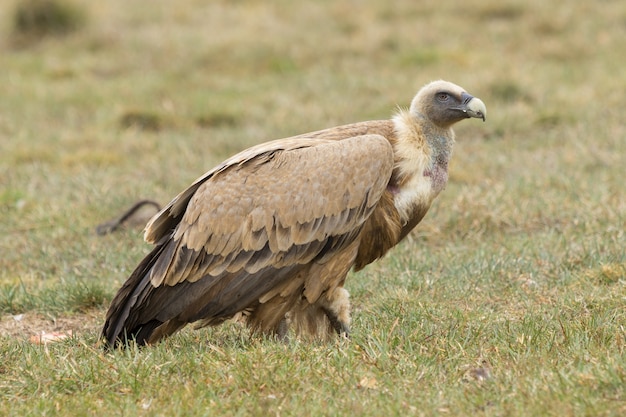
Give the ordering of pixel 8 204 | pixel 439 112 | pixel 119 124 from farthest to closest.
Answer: pixel 119 124
pixel 8 204
pixel 439 112

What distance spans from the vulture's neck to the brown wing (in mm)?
152

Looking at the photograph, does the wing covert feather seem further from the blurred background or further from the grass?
the blurred background

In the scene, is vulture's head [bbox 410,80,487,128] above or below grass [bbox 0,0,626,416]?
above

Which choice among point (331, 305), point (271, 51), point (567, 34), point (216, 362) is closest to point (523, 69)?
point (567, 34)

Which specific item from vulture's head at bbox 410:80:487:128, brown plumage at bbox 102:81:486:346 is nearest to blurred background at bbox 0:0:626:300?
vulture's head at bbox 410:80:487:128

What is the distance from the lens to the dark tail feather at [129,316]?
17.2ft

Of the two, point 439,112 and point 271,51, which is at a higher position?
point 439,112

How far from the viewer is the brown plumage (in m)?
5.21

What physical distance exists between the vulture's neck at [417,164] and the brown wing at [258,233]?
0.50 feet

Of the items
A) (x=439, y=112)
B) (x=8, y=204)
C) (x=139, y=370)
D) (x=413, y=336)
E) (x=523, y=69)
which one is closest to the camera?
(x=139, y=370)

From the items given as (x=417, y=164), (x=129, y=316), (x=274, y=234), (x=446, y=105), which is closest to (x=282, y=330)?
(x=274, y=234)

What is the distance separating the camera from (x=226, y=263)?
527 cm

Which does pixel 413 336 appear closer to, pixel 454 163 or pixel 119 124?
pixel 454 163

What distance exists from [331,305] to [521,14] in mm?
10007
